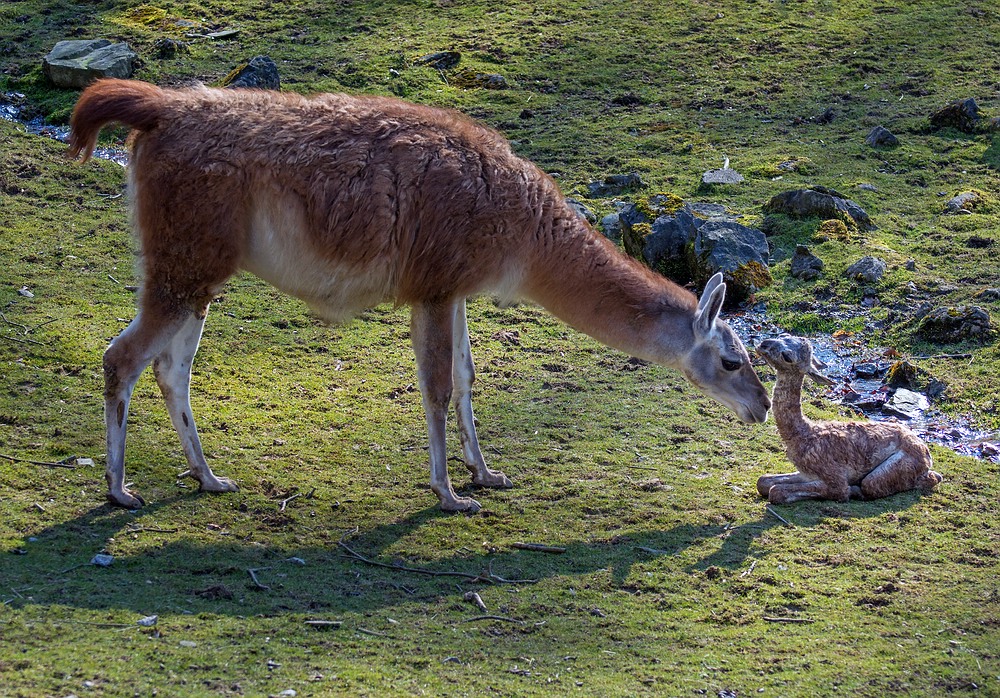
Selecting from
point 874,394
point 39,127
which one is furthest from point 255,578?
point 39,127

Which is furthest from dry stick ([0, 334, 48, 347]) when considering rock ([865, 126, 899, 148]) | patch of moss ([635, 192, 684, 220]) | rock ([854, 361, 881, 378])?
rock ([865, 126, 899, 148])

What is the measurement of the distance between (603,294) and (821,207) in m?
4.70

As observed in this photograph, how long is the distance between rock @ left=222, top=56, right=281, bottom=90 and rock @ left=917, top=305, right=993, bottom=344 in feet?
24.0

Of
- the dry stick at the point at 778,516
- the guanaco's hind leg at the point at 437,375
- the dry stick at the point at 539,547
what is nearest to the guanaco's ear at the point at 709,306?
the dry stick at the point at 778,516

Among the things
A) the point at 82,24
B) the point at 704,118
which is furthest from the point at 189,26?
the point at 704,118

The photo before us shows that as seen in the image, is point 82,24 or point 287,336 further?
point 82,24

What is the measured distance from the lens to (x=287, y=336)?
940cm

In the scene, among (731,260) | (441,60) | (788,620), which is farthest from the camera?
(441,60)

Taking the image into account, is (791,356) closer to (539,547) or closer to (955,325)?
(539,547)

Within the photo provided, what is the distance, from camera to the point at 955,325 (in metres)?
9.43

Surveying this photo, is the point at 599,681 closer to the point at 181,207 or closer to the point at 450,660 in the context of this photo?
the point at 450,660

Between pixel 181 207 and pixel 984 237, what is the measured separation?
776cm

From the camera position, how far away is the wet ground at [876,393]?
822 centimetres

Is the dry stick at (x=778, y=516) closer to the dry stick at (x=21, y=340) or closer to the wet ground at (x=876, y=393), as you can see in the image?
the wet ground at (x=876, y=393)
